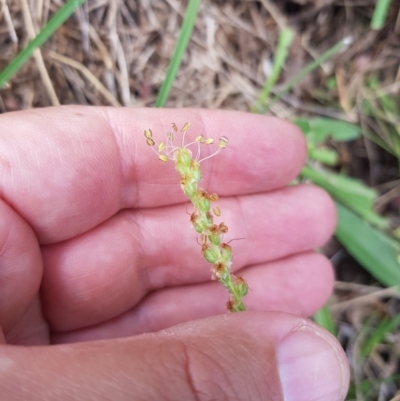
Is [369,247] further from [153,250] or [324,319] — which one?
[153,250]

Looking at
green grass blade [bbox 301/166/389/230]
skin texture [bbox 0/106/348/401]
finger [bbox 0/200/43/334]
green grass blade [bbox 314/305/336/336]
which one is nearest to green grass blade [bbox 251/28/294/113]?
green grass blade [bbox 301/166/389/230]

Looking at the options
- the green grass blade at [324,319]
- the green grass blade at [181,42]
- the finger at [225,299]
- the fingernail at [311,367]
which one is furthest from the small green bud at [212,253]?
the green grass blade at [324,319]

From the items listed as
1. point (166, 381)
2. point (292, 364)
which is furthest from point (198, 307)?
point (166, 381)

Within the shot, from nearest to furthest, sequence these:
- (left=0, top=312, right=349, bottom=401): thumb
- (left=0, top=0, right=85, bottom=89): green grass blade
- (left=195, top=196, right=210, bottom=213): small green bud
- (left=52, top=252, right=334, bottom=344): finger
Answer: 1. (left=0, top=312, right=349, bottom=401): thumb
2. (left=195, top=196, right=210, bottom=213): small green bud
3. (left=0, top=0, right=85, bottom=89): green grass blade
4. (left=52, top=252, right=334, bottom=344): finger

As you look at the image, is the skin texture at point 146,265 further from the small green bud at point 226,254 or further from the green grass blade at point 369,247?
the green grass blade at point 369,247

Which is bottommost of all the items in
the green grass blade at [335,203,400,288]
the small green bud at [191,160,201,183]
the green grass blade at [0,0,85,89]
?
the green grass blade at [335,203,400,288]

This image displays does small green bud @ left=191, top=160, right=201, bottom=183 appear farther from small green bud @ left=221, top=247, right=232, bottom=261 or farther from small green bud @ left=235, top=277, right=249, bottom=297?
small green bud @ left=235, top=277, right=249, bottom=297

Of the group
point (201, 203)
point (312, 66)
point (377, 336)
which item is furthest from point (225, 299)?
point (312, 66)

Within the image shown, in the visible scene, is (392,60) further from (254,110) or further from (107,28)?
(107,28)
